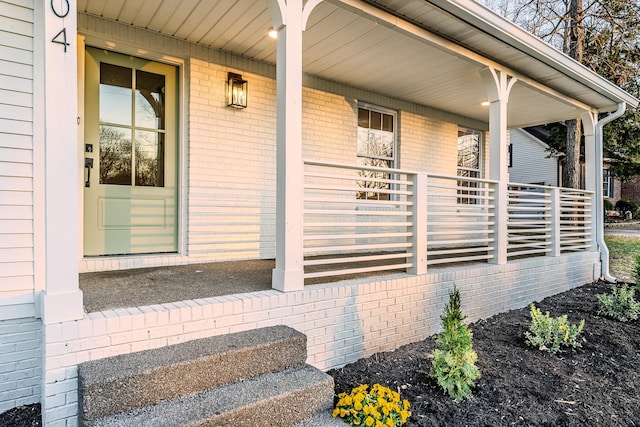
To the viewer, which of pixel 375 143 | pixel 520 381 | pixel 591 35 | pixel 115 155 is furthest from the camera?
pixel 591 35

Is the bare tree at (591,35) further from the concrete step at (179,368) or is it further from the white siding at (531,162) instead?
the concrete step at (179,368)

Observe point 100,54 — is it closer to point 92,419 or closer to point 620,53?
point 92,419

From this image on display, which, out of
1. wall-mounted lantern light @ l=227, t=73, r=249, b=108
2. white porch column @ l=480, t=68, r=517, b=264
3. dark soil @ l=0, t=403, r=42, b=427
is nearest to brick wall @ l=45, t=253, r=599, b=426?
white porch column @ l=480, t=68, r=517, b=264

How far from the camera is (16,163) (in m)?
2.39

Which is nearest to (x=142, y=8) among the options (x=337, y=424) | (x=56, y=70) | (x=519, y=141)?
(x=56, y=70)

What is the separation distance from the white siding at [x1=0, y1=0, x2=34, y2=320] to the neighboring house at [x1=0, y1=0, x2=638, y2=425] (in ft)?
0.03

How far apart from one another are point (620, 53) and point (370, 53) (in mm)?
7875

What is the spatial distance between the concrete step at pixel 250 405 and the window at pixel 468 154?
18.6ft

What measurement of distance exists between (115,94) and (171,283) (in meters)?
1.93

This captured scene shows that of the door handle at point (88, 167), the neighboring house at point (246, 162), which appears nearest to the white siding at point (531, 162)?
the neighboring house at point (246, 162)

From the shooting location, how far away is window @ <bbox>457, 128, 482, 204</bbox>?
280 inches

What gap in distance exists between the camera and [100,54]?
363 centimetres

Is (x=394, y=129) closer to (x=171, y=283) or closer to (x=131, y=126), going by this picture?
(x=131, y=126)

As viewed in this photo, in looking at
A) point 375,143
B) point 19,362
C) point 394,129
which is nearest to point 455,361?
point 19,362
